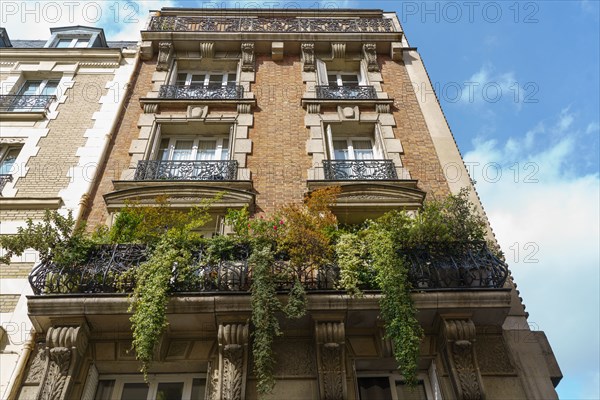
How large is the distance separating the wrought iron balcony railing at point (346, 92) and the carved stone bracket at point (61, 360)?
7.88 m

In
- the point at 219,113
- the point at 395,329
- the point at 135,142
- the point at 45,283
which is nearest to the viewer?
the point at 395,329

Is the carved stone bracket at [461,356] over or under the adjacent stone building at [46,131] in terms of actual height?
under

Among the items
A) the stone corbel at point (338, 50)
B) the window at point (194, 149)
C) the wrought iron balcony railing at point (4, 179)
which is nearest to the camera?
the wrought iron balcony railing at point (4, 179)

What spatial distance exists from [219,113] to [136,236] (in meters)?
4.79

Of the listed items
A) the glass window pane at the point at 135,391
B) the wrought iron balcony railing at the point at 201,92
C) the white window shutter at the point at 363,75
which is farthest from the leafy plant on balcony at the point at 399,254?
the wrought iron balcony railing at the point at 201,92

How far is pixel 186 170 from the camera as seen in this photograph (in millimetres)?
10016

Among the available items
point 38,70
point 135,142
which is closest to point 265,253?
point 135,142

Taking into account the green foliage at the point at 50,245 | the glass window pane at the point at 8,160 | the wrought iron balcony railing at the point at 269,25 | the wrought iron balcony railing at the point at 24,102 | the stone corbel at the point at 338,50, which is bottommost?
the green foliage at the point at 50,245

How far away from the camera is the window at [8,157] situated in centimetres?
1054

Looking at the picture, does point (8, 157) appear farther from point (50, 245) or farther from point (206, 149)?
point (50, 245)

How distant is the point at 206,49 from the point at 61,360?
31.2 feet

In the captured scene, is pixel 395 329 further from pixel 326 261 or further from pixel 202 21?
pixel 202 21

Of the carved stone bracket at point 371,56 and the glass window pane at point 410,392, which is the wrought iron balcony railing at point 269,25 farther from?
the glass window pane at point 410,392

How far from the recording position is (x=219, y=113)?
38.1ft
